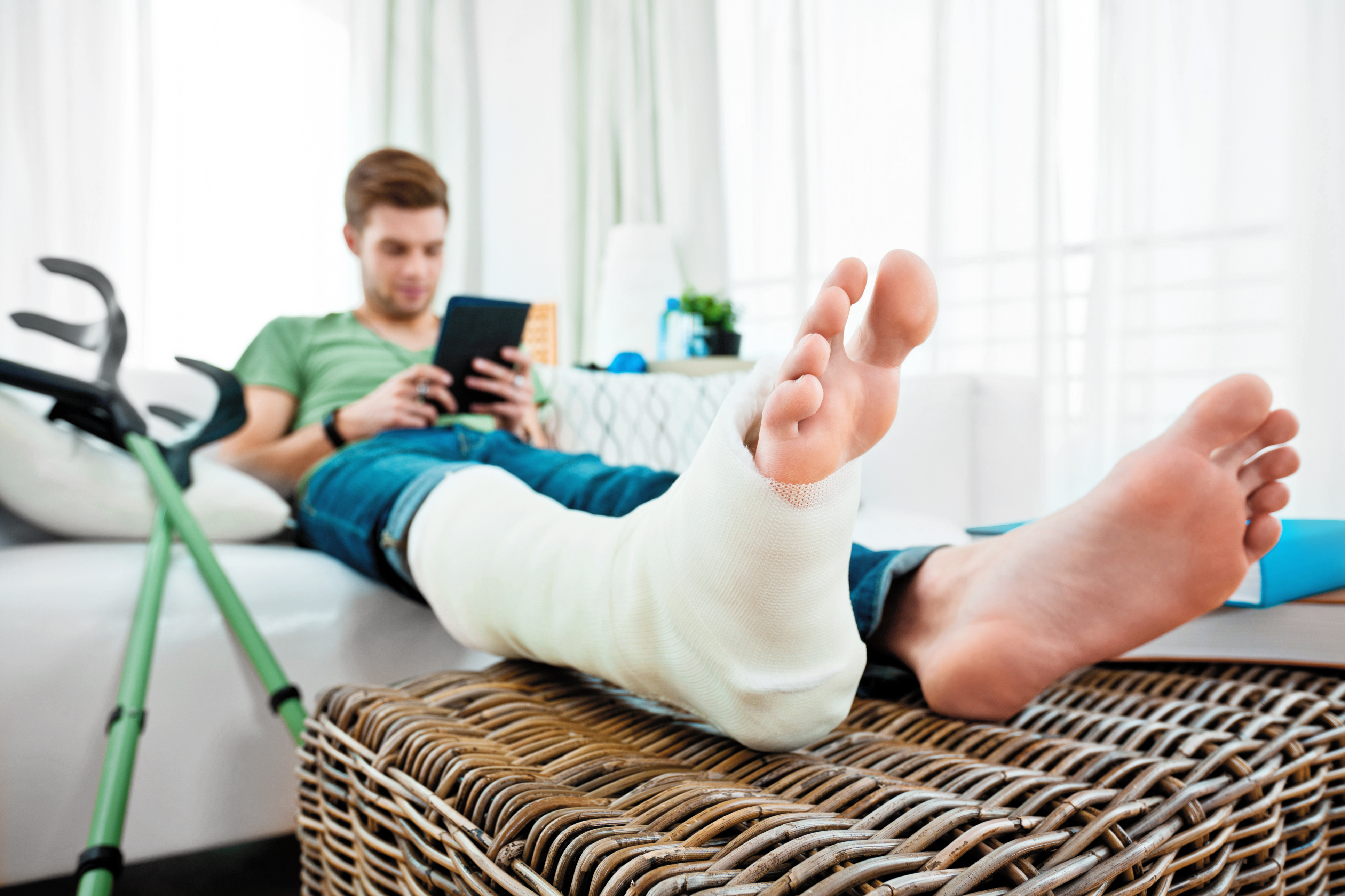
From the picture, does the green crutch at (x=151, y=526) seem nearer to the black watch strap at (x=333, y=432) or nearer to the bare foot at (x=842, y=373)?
the black watch strap at (x=333, y=432)

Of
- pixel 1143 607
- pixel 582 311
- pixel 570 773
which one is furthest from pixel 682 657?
pixel 582 311

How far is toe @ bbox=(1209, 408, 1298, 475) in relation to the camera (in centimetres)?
64

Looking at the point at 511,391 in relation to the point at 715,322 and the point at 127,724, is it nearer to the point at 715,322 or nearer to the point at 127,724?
the point at 127,724

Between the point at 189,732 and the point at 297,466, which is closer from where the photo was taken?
the point at 189,732

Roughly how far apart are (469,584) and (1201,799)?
52cm

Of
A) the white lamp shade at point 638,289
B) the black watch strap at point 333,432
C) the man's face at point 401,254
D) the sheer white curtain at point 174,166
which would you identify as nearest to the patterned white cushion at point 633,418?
the man's face at point 401,254

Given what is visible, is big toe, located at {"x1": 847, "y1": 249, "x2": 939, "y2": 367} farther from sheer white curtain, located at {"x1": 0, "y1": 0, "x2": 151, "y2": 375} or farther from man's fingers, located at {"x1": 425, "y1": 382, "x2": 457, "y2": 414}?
sheer white curtain, located at {"x1": 0, "y1": 0, "x2": 151, "y2": 375}

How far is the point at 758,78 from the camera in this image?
9.89 feet

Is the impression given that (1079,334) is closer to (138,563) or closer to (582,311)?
(582,311)

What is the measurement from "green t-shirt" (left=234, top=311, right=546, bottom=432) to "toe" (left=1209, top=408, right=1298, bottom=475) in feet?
3.43

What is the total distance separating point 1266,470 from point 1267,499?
0.07 feet

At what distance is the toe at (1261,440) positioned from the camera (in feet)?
2.10

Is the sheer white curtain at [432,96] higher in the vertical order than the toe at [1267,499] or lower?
higher

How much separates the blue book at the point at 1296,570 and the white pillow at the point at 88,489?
1.10m
